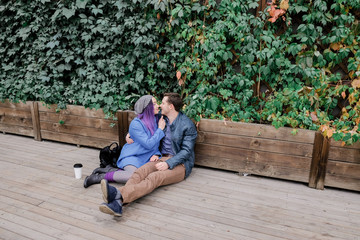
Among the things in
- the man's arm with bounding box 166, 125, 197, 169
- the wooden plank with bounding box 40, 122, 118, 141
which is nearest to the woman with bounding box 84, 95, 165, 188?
the man's arm with bounding box 166, 125, 197, 169

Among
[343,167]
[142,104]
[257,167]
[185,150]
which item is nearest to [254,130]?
[257,167]

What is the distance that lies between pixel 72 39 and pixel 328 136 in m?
3.48

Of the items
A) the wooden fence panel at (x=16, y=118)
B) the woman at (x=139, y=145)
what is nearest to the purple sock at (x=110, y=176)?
the woman at (x=139, y=145)

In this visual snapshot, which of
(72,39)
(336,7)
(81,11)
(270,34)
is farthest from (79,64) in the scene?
(336,7)

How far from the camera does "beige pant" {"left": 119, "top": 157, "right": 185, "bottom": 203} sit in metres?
2.26

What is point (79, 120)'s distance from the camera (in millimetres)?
4004

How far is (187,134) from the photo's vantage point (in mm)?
2867

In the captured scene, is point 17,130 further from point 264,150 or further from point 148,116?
point 264,150

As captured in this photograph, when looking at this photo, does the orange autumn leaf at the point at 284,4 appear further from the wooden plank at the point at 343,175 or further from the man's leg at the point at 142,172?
the man's leg at the point at 142,172

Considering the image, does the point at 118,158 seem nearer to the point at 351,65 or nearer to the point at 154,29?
the point at 154,29

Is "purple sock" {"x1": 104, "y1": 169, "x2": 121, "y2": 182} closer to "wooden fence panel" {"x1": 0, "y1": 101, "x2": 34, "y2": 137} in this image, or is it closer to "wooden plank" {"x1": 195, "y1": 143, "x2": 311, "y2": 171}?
"wooden plank" {"x1": 195, "y1": 143, "x2": 311, "y2": 171}

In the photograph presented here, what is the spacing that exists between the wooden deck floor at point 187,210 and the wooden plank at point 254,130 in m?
0.49

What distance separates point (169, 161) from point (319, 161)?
4.90 ft

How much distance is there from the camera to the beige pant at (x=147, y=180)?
89.0 inches
